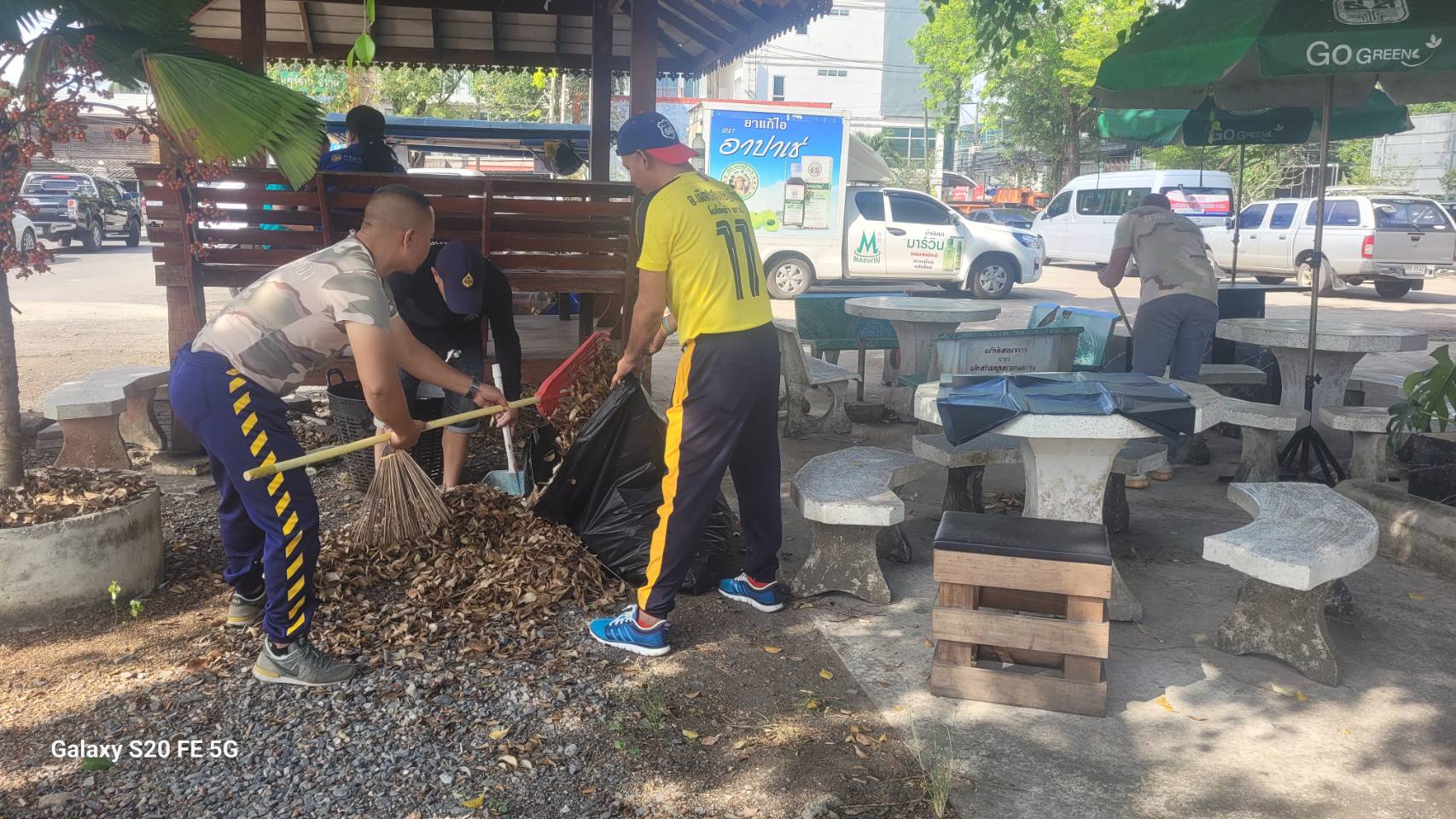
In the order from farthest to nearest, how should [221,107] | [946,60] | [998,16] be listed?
[946,60], [998,16], [221,107]

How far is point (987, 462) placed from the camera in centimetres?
484

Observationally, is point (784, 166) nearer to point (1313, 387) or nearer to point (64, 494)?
point (1313, 387)

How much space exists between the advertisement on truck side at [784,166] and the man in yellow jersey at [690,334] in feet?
43.7

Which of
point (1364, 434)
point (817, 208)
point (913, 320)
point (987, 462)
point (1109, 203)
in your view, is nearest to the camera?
point (987, 462)

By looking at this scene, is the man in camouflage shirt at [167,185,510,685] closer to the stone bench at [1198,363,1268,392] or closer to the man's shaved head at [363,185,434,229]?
the man's shaved head at [363,185,434,229]

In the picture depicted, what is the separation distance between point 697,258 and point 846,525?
1259 mm

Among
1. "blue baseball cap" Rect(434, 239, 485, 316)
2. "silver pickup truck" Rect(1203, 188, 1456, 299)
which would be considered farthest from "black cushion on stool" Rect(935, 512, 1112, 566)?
"silver pickup truck" Rect(1203, 188, 1456, 299)

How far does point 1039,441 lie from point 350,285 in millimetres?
2609

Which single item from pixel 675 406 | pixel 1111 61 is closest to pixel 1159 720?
pixel 675 406

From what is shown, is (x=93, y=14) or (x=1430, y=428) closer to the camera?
(x=93, y=14)

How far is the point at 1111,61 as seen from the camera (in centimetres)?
550

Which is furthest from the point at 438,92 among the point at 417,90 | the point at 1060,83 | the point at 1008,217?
the point at 1060,83

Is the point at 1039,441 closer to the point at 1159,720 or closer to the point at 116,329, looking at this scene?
the point at 1159,720

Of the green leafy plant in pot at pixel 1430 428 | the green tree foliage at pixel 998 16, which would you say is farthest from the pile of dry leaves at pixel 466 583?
the green tree foliage at pixel 998 16
